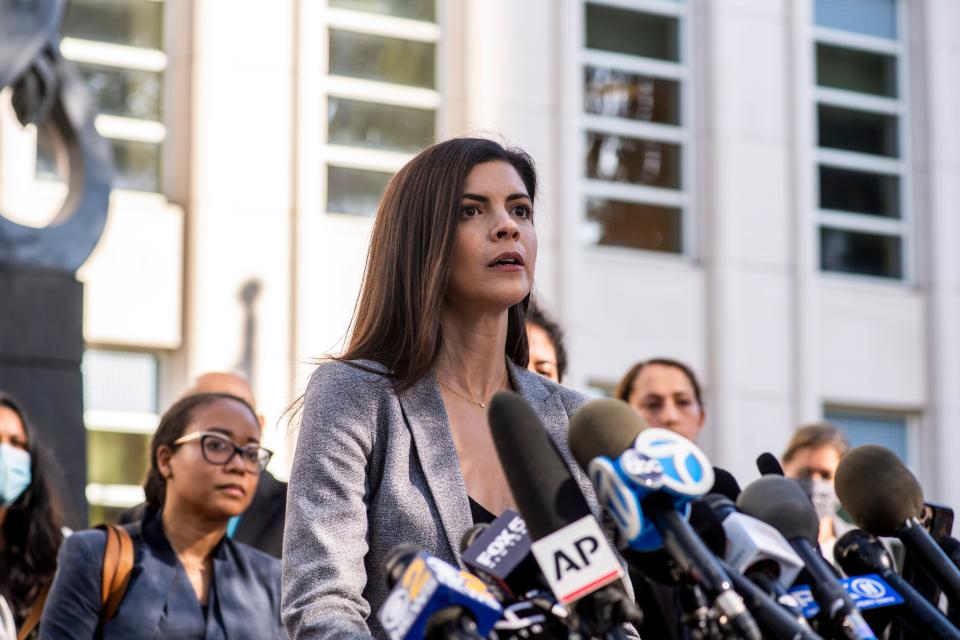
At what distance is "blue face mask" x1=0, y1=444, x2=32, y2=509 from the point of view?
688 centimetres


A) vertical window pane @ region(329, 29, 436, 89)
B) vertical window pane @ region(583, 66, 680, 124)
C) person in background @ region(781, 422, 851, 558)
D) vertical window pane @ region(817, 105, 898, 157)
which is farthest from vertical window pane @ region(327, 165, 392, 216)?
person in background @ region(781, 422, 851, 558)

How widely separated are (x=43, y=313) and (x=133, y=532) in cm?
428

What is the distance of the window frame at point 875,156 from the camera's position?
826 inches

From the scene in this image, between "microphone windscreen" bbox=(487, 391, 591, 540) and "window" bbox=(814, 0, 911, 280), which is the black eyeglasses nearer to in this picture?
"microphone windscreen" bbox=(487, 391, 591, 540)

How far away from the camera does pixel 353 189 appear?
18.1 metres

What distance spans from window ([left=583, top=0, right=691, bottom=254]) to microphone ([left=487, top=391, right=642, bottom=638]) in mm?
16824

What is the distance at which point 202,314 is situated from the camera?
16.7 m

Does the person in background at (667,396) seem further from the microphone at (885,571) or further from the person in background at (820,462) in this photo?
the microphone at (885,571)

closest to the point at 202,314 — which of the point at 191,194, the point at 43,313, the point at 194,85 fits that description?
the point at 191,194

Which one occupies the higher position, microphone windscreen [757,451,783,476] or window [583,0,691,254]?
window [583,0,691,254]

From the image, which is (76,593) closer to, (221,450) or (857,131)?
(221,450)

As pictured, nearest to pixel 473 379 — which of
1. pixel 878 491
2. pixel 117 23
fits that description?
pixel 878 491

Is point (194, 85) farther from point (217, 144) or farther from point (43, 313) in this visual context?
point (43, 313)

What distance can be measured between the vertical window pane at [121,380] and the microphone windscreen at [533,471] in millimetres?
14004
